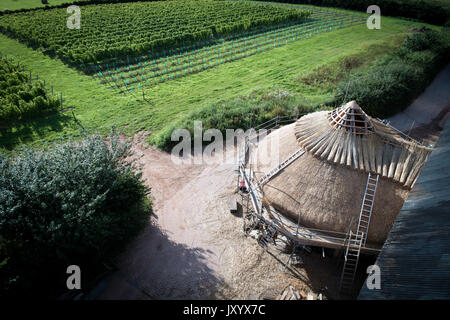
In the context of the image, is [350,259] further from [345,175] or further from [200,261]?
[200,261]

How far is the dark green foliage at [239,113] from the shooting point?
931 inches

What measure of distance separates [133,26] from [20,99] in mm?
30361

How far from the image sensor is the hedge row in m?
56.8

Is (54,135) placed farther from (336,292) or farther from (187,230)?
(336,292)

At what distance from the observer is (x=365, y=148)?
13.4 meters

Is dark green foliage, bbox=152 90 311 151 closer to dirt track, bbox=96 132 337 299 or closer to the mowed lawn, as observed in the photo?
the mowed lawn

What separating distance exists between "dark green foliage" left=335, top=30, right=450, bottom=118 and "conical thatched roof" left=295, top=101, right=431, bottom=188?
993cm

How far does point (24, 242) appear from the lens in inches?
434

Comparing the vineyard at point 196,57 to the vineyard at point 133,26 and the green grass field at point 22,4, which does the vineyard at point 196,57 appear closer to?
the vineyard at point 133,26

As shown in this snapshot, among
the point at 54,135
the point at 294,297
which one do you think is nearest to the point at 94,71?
the point at 54,135

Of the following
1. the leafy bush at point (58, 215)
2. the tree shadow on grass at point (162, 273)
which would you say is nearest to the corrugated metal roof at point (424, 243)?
the tree shadow on grass at point (162, 273)

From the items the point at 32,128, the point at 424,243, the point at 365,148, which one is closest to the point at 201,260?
the point at 424,243

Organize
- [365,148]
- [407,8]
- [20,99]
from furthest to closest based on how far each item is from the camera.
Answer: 1. [407,8]
2. [20,99]
3. [365,148]

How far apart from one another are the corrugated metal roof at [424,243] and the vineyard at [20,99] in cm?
3030
